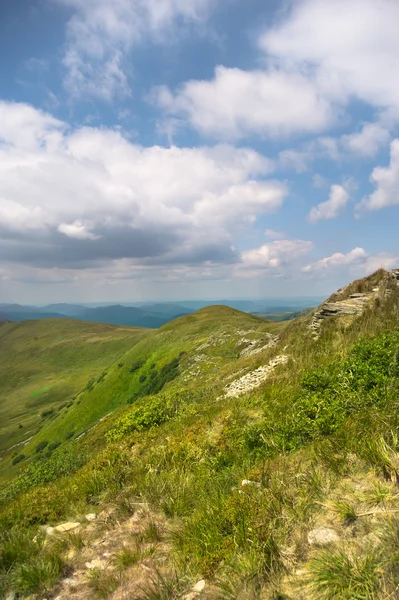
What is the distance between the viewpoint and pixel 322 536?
3822 millimetres

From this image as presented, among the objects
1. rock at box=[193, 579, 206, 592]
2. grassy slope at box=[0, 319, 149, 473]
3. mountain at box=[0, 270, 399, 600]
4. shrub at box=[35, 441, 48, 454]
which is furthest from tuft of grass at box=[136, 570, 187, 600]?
grassy slope at box=[0, 319, 149, 473]

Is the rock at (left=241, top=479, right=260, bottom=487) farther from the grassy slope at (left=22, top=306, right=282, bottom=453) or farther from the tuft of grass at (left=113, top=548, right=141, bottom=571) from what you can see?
the grassy slope at (left=22, top=306, right=282, bottom=453)

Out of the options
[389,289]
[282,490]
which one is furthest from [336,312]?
[282,490]

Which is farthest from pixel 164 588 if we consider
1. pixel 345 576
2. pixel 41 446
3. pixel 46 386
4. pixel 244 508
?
pixel 46 386

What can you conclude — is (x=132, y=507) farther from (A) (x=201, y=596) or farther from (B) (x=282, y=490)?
(B) (x=282, y=490)

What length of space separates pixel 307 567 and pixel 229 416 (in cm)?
622

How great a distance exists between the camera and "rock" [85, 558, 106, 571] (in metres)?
4.55

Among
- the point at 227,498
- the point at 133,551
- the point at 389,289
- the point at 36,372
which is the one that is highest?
the point at 389,289

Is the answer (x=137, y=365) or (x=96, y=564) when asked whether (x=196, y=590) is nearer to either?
(x=96, y=564)

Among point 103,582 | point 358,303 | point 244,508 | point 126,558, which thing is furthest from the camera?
point 358,303

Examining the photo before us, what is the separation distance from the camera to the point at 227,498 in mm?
5094

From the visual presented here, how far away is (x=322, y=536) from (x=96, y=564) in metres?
3.49

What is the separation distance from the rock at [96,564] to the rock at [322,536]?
3.21 metres

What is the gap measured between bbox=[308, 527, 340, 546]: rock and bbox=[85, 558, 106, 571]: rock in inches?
126
